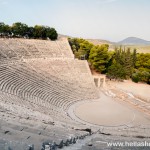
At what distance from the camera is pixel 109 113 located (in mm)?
23875

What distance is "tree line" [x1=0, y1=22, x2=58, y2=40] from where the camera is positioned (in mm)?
40312

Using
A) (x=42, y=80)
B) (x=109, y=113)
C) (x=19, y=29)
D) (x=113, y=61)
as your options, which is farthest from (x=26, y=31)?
(x=109, y=113)

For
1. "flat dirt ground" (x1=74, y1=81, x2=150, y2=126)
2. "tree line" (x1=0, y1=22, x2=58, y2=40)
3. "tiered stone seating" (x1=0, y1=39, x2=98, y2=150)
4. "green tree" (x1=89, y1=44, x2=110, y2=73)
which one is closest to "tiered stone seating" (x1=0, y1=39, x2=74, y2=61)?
"tiered stone seating" (x1=0, y1=39, x2=98, y2=150)

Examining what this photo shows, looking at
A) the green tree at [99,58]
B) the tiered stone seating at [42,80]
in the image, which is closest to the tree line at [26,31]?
the tiered stone seating at [42,80]

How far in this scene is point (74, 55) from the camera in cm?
4081

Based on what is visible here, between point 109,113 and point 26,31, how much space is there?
24391 mm

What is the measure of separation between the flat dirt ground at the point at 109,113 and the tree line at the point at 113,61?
987 cm

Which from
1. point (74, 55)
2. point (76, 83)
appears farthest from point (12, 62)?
point (74, 55)

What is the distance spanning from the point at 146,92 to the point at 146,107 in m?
Result: 7.66

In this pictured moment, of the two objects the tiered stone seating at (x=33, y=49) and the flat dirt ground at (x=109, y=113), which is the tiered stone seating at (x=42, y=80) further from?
the flat dirt ground at (x=109, y=113)

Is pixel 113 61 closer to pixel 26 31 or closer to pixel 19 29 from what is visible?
pixel 26 31

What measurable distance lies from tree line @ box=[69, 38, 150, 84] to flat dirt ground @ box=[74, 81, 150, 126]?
9869mm

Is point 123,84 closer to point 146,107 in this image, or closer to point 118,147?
point 146,107

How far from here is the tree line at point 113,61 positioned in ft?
126
